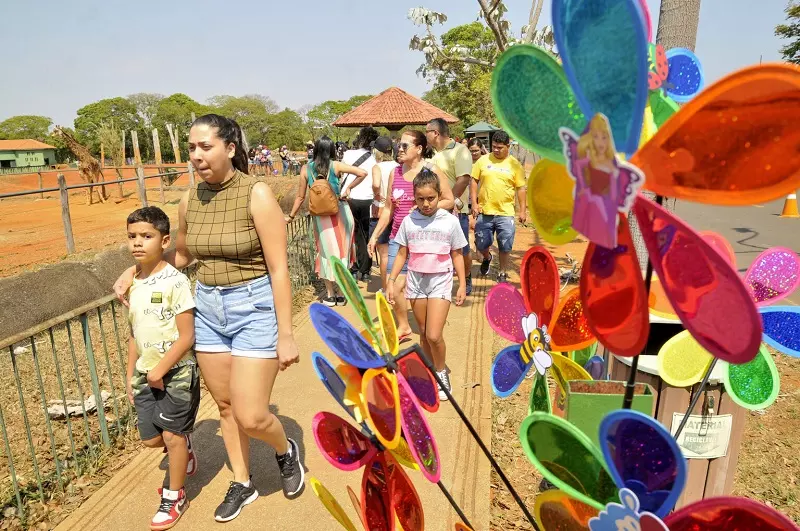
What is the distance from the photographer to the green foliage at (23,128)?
78994 mm

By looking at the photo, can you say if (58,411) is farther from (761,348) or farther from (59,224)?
(59,224)

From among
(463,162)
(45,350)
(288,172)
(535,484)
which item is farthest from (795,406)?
(288,172)

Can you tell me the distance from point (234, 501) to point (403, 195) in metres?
2.43

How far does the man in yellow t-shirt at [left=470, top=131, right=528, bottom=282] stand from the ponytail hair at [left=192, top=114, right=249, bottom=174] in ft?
11.0

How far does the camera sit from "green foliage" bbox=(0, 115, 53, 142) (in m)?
79.0

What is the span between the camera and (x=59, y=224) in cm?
1680

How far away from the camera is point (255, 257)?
224 cm

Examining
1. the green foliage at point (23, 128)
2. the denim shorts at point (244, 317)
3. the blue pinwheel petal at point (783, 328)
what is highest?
the green foliage at point (23, 128)

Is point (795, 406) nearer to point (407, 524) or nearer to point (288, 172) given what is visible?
point (407, 524)

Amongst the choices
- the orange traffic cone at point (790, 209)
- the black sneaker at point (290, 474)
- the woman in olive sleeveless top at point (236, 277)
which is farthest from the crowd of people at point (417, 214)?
the orange traffic cone at point (790, 209)

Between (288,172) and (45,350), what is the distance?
26.6 meters

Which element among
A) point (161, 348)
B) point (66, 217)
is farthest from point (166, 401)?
point (66, 217)

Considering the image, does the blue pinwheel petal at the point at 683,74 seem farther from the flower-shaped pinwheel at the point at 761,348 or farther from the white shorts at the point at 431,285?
the white shorts at the point at 431,285

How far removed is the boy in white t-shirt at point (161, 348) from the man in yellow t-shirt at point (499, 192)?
139 inches
